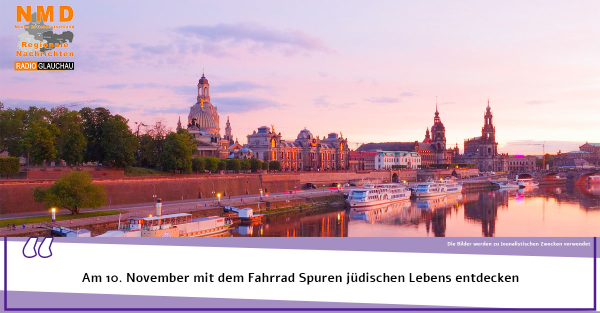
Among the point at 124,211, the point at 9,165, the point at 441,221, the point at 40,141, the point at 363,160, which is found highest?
the point at 40,141

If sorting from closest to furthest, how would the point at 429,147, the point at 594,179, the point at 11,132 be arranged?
the point at 11,132 → the point at 594,179 → the point at 429,147

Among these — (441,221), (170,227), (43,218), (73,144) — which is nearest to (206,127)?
(73,144)

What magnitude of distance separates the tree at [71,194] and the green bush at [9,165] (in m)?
3.27

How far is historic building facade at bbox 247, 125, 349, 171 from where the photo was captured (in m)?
73.9

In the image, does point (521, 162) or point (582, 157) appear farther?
point (521, 162)

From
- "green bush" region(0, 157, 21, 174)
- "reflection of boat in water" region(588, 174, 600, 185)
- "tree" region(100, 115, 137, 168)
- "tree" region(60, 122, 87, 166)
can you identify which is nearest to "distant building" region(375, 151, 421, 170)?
"reflection of boat in water" region(588, 174, 600, 185)

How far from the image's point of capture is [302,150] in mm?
80625

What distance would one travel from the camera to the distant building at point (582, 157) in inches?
4969

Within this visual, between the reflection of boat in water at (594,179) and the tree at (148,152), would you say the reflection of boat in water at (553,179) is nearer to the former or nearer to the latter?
the reflection of boat in water at (594,179)

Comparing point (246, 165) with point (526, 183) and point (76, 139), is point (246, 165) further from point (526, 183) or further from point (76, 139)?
point (526, 183)

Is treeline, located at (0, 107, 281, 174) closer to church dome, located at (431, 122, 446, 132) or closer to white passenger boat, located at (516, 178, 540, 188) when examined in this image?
white passenger boat, located at (516, 178, 540, 188)

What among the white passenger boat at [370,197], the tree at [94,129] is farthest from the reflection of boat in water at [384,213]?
the tree at [94,129]

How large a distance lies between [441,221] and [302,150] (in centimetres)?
4784

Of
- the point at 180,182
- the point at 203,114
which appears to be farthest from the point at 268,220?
the point at 203,114
